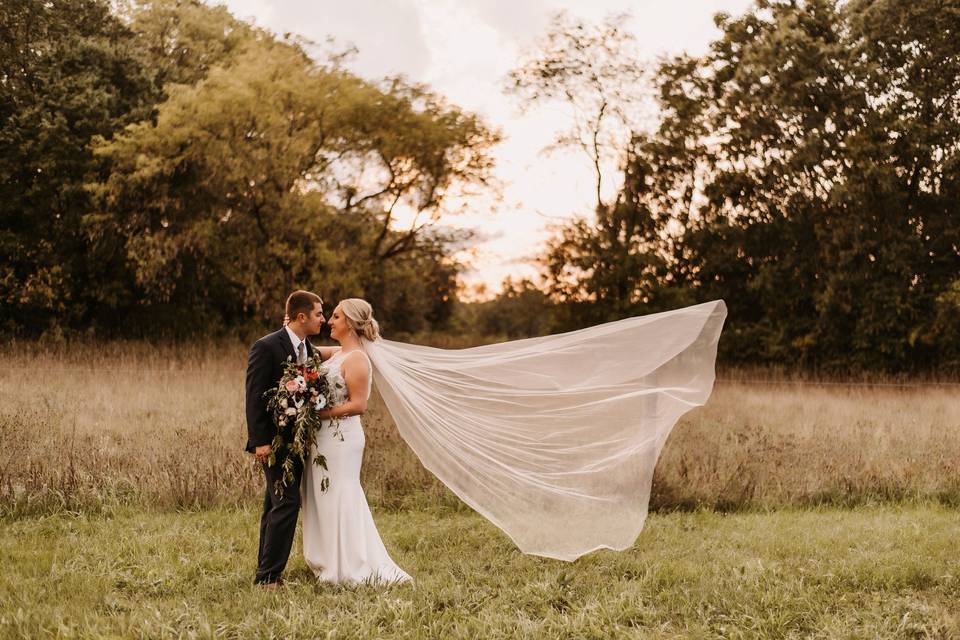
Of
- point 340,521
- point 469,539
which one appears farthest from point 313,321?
point 469,539

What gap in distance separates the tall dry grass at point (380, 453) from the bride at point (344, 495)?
266 centimetres

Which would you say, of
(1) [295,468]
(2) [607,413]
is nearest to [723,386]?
(2) [607,413]

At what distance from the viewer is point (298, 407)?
5.48m

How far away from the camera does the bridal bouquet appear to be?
5.48 meters

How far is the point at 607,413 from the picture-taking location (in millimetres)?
6727

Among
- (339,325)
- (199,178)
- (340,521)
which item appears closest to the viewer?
(340,521)

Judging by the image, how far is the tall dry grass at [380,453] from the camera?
27.0 feet

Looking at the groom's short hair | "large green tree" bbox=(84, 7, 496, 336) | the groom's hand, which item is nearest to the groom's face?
the groom's short hair

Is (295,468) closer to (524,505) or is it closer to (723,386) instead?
(524,505)

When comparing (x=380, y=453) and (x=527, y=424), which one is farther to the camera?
(x=380, y=453)

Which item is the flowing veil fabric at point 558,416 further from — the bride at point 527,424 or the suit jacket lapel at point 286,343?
the suit jacket lapel at point 286,343

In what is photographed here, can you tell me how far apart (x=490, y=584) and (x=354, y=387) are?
178 cm

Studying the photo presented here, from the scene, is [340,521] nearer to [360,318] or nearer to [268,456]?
[268,456]

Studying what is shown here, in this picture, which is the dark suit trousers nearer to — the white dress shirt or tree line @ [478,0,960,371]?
the white dress shirt
